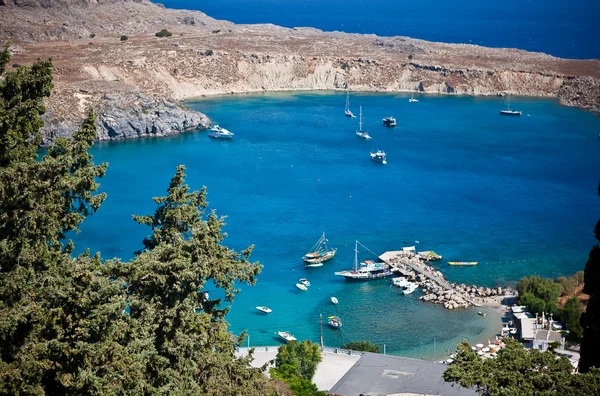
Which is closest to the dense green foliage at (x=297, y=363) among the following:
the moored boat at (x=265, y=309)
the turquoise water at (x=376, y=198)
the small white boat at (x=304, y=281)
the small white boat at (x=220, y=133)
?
the turquoise water at (x=376, y=198)

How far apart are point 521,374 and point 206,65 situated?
109 m

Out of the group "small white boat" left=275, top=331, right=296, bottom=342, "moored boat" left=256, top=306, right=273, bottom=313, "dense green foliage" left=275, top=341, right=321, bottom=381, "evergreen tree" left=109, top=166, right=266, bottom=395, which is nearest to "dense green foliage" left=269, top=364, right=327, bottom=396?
A: "dense green foliage" left=275, top=341, right=321, bottom=381

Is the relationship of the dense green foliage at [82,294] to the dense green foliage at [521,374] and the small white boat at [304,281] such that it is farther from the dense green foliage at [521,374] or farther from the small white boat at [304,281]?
the small white boat at [304,281]

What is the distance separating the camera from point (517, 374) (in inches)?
838

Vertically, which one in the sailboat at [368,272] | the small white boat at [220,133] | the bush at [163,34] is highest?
the bush at [163,34]

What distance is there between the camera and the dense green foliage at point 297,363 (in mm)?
34531

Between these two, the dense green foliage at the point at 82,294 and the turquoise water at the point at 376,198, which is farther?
the turquoise water at the point at 376,198

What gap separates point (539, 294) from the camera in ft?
162

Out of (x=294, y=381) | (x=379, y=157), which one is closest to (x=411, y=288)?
(x=294, y=381)

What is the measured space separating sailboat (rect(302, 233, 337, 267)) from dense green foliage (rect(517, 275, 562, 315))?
1345 cm

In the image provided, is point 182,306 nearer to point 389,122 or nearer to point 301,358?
point 301,358

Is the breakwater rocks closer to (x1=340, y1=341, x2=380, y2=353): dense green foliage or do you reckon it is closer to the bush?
the bush

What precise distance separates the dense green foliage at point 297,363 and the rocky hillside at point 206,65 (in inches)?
2414

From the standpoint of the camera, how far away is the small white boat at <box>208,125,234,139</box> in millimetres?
93875
